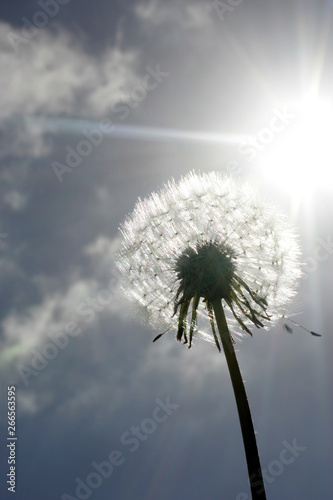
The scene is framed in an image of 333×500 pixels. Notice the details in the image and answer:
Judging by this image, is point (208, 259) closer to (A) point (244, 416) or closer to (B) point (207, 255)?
(B) point (207, 255)

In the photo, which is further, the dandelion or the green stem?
the dandelion

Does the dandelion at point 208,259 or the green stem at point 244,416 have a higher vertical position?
the dandelion at point 208,259

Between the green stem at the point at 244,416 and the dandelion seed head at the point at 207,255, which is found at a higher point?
the dandelion seed head at the point at 207,255

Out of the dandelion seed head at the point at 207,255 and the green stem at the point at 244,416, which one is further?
the dandelion seed head at the point at 207,255

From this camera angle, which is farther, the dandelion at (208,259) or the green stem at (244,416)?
the dandelion at (208,259)

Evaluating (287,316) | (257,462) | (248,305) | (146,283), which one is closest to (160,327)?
(146,283)
